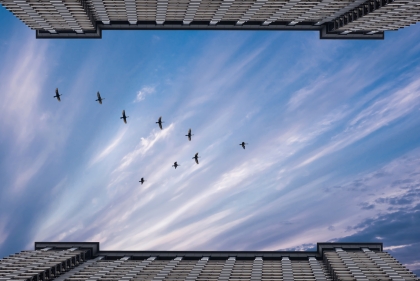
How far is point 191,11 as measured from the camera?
103 meters

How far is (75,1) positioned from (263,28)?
4998 centimetres

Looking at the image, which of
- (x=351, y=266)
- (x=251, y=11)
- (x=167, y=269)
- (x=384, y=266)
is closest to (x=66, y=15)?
(x=251, y=11)

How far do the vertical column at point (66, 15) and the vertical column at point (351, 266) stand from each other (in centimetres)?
6891

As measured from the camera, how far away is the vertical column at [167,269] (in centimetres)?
9075

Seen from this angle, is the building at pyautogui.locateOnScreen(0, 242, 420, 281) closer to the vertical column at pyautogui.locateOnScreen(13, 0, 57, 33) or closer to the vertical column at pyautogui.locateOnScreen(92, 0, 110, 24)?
the vertical column at pyautogui.locateOnScreen(13, 0, 57, 33)

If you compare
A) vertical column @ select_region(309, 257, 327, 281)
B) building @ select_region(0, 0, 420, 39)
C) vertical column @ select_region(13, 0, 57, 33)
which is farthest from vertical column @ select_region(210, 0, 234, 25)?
vertical column @ select_region(309, 257, 327, 281)

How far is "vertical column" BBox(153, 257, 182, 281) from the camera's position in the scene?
90750 mm

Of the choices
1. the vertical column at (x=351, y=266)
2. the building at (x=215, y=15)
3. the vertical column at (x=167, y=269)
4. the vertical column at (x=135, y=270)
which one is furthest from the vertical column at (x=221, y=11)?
the vertical column at (x=135, y=270)

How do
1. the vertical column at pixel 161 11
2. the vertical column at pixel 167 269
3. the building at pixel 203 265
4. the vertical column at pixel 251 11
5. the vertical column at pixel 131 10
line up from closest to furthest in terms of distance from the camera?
the building at pixel 203 265 < the vertical column at pixel 167 269 < the vertical column at pixel 131 10 < the vertical column at pixel 251 11 < the vertical column at pixel 161 11

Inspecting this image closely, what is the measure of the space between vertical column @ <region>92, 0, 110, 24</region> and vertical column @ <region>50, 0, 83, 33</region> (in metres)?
5.09

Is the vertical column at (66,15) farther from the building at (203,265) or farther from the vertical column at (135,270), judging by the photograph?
the vertical column at (135,270)

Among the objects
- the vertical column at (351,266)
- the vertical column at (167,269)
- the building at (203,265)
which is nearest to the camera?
the vertical column at (351,266)

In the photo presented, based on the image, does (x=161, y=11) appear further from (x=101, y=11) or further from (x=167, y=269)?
(x=167, y=269)

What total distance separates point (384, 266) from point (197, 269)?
34.9m
